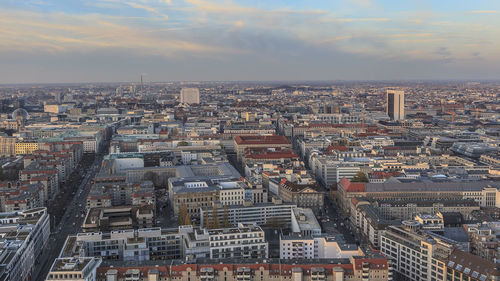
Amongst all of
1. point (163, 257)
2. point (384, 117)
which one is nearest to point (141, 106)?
point (384, 117)

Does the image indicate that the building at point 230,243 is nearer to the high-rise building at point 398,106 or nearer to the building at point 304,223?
the building at point 304,223

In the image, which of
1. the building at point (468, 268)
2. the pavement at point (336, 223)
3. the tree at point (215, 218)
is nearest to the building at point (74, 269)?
the tree at point (215, 218)

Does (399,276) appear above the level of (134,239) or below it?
below

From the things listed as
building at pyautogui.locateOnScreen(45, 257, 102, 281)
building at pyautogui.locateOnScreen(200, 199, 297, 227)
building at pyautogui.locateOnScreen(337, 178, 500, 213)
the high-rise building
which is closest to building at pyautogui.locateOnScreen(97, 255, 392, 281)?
building at pyautogui.locateOnScreen(45, 257, 102, 281)

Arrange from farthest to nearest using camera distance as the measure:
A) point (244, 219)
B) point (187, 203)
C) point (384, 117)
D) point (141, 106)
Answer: point (141, 106) → point (384, 117) → point (187, 203) → point (244, 219)

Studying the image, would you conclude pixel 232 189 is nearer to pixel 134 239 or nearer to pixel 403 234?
pixel 134 239

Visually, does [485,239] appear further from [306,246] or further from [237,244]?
[237,244]

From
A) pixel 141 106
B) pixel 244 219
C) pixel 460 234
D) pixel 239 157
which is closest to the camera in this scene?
pixel 460 234
